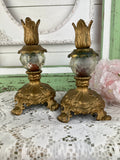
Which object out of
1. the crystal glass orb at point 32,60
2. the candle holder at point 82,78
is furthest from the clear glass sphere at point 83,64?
the crystal glass orb at point 32,60

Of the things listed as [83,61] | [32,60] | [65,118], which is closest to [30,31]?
[32,60]

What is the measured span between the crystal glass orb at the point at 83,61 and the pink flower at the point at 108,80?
149mm

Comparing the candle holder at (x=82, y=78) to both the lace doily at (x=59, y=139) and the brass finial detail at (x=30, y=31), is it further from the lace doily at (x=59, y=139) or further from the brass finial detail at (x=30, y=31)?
the brass finial detail at (x=30, y=31)

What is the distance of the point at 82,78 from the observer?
18.8 inches

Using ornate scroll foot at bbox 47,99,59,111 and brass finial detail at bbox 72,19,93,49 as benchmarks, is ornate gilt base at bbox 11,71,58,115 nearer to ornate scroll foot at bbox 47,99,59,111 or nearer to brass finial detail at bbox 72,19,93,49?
ornate scroll foot at bbox 47,99,59,111

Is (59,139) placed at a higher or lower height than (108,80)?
lower

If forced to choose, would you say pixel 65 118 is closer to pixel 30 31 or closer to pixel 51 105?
pixel 51 105

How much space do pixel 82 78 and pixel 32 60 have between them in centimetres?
18

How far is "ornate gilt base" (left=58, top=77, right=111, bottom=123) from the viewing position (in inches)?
18.8

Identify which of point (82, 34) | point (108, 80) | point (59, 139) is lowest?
Result: point (59, 139)

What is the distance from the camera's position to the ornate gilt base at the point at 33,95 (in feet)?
1.81

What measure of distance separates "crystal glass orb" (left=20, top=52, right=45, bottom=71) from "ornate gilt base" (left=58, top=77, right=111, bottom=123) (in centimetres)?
15

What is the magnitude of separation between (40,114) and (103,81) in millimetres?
268

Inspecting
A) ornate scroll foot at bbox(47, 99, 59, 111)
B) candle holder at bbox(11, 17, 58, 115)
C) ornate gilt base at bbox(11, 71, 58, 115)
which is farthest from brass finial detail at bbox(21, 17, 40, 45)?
ornate scroll foot at bbox(47, 99, 59, 111)
